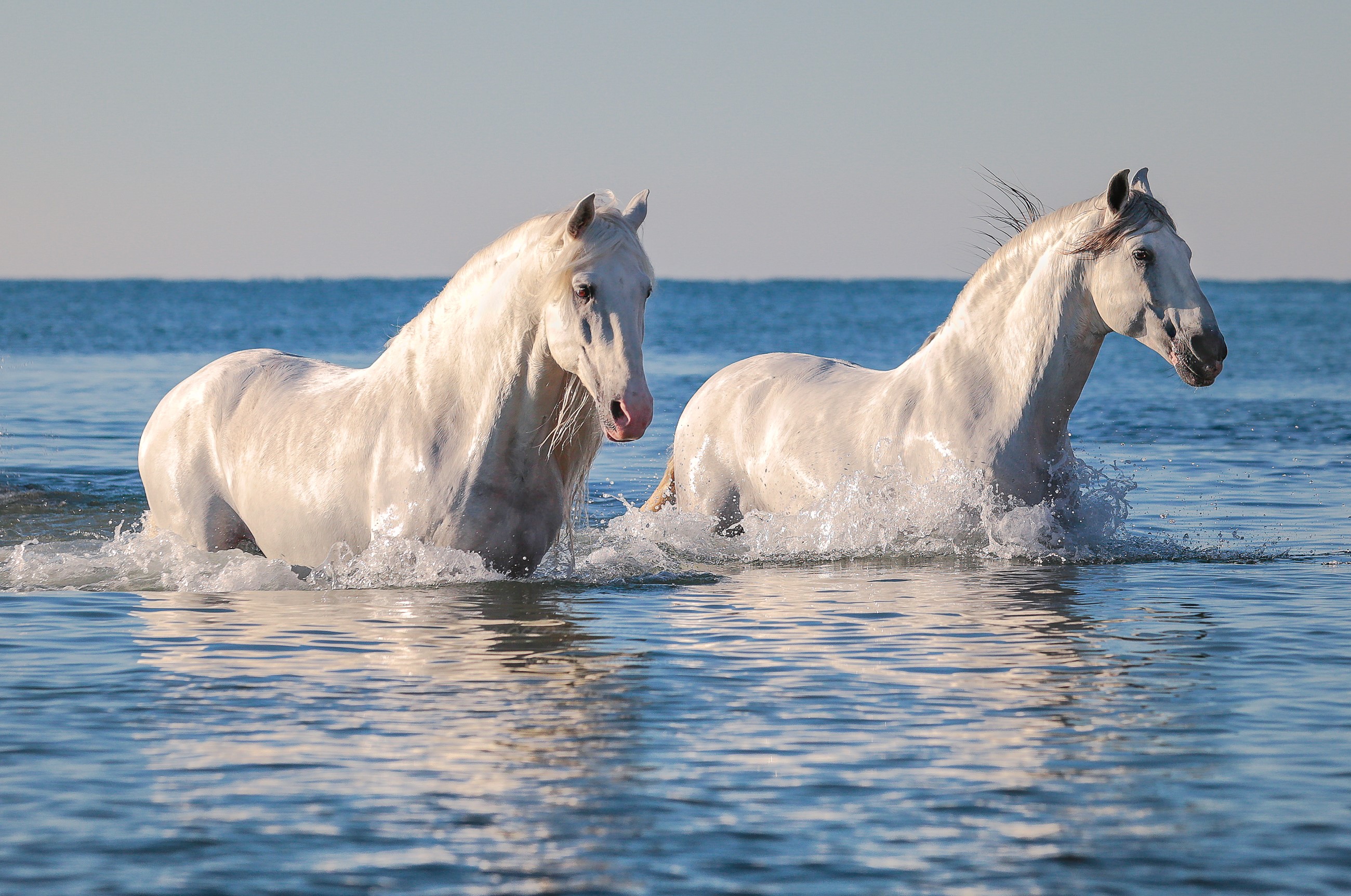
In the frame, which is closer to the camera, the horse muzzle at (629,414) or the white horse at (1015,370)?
the horse muzzle at (629,414)

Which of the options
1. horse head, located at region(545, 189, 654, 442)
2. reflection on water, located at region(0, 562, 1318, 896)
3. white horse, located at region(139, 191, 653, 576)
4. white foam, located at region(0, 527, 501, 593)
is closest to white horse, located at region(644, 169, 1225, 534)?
reflection on water, located at region(0, 562, 1318, 896)

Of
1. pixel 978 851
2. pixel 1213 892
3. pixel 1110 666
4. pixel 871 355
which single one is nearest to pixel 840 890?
pixel 978 851

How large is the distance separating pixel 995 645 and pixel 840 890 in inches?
108

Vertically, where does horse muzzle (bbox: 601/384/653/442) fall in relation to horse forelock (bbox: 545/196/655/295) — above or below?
below

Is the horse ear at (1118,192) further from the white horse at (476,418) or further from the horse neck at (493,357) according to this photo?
the horse neck at (493,357)

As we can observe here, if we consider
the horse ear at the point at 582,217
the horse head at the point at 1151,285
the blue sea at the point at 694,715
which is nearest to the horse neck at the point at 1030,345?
the horse head at the point at 1151,285

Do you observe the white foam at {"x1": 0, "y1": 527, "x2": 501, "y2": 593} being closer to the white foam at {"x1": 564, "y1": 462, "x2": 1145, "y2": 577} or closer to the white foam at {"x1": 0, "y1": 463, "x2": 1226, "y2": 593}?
the white foam at {"x1": 0, "y1": 463, "x2": 1226, "y2": 593}

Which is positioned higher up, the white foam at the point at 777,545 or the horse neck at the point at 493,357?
the horse neck at the point at 493,357

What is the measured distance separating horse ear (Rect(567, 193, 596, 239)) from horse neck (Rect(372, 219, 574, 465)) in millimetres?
198

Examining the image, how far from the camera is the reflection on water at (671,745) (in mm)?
3580

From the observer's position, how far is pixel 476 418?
6.39 metres

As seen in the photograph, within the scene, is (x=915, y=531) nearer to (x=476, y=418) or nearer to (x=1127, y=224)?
(x=1127, y=224)

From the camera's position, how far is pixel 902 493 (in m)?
8.19

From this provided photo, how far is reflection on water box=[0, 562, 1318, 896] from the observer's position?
358 cm
